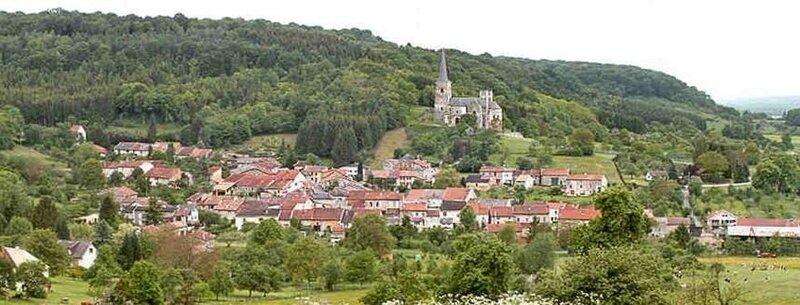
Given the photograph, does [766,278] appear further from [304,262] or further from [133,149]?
[133,149]

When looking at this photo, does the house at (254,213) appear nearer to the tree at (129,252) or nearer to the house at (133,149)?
the tree at (129,252)

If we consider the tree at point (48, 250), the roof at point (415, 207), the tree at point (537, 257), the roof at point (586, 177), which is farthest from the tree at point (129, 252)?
the roof at point (586, 177)

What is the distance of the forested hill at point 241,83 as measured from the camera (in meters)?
84.6

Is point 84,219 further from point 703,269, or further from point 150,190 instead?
point 703,269

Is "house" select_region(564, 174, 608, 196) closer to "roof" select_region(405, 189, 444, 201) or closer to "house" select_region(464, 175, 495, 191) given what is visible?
"house" select_region(464, 175, 495, 191)

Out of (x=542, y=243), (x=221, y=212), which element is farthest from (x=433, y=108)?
(x=542, y=243)

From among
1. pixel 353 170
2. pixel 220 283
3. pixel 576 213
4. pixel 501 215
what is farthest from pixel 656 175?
pixel 220 283

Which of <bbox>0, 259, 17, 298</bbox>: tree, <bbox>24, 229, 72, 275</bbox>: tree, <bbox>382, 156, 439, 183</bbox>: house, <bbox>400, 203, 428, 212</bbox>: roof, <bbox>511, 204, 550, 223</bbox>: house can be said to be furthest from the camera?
<bbox>382, 156, 439, 183</bbox>: house

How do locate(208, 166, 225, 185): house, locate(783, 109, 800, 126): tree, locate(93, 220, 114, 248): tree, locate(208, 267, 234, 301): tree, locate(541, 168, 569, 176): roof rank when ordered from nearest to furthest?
locate(208, 267, 234, 301): tree < locate(93, 220, 114, 248): tree < locate(541, 168, 569, 176): roof < locate(208, 166, 225, 185): house < locate(783, 109, 800, 126): tree

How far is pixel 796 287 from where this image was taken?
3281 cm

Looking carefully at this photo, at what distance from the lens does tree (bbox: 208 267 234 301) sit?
34906 mm

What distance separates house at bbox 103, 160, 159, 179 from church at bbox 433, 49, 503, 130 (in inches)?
Answer: 1066

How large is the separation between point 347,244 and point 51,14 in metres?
93.8

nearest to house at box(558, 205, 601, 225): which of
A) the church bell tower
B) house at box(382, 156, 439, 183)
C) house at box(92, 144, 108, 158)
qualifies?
house at box(382, 156, 439, 183)
